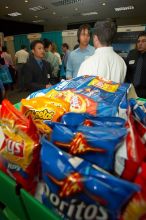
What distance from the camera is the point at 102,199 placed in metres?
0.41

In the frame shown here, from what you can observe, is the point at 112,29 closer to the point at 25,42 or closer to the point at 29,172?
the point at 29,172

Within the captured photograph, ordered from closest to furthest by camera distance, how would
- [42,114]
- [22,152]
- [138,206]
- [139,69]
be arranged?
[138,206]
[22,152]
[42,114]
[139,69]

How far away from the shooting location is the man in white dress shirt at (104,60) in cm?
122

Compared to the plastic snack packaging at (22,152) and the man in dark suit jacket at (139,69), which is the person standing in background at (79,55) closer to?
the man in dark suit jacket at (139,69)

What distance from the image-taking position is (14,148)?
57cm

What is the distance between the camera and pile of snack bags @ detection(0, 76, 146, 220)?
16.3 inches

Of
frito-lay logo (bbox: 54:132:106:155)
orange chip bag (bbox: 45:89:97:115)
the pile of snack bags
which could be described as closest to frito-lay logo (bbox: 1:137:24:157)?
the pile of snack bags

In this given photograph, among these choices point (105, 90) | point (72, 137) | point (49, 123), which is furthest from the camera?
point (105, 90)

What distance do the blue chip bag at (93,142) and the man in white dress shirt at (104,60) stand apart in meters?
0.73

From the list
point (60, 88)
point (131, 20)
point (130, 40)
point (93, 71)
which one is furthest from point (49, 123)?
point (131, 20)

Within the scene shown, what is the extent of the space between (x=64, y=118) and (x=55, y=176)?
0.73 ft

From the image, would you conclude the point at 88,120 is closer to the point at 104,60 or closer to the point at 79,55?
the point at 104,60

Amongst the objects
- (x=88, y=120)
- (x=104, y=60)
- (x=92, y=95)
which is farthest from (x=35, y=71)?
(x=88, y=120)

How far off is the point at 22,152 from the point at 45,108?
19 centimetres
